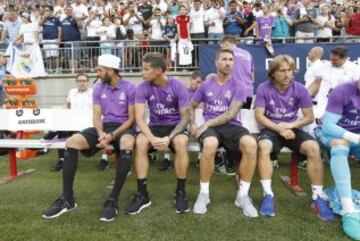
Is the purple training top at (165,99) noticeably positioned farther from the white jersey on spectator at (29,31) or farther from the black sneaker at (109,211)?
the white jersey on spectator at (29,31)

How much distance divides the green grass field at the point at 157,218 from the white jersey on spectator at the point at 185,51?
700cm

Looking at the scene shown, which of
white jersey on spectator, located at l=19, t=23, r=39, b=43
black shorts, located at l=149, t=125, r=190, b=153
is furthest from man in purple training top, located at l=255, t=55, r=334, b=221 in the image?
white jersey on spectator, located at l=19, t=23, r=39, b=43

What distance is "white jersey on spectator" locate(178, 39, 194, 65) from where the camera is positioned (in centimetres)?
1293

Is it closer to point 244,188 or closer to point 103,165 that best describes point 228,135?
point 244,188

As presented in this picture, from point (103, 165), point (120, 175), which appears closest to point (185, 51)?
point (103, 165)

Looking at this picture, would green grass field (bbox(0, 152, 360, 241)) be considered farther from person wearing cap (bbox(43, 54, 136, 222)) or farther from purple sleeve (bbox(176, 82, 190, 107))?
purple sleeve (bbox(176, 82, 190, 107))

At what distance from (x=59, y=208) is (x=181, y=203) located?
1.28m

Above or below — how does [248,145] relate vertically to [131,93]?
below

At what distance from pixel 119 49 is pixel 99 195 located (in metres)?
8.14

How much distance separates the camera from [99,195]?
18.9ft

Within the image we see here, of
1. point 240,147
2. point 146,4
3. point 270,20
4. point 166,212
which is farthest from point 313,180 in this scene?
point 146,4

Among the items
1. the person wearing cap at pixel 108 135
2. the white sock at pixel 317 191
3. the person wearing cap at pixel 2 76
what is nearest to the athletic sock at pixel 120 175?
the person wearing cap at pixel 108 135

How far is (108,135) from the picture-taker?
5.45 m

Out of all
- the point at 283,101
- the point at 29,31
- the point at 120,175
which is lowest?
the point at 120,175
